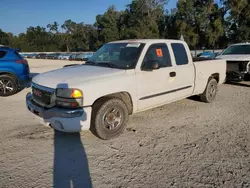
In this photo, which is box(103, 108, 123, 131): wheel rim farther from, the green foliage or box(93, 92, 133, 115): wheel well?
the green foliage

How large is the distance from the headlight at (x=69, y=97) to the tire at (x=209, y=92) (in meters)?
4.04

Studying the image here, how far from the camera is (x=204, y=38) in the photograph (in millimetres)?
49719

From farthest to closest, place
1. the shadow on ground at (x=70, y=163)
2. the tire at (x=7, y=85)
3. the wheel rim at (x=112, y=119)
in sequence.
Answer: the tire at (x=7, y=85) → the wheel rim at (x=112, y=119) → the shadow on ground at (x=70, y=163)

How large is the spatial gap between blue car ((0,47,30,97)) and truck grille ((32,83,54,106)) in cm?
413

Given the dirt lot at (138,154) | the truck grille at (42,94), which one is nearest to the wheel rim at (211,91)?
the dirt lot at (138,154)

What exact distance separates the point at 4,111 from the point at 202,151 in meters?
5.01

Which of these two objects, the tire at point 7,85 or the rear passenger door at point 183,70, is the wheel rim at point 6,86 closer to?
the tire at point 7,85

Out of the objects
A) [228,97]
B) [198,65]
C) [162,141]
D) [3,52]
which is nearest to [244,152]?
[162,141]

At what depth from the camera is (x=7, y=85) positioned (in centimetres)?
785

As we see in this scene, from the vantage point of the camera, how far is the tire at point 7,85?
774 centimetres

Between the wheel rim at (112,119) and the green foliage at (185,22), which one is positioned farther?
the green foliage at (185,22)

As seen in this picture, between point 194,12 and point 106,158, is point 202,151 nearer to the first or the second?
point 106,158

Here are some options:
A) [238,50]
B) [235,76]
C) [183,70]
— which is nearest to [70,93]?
[183,70]

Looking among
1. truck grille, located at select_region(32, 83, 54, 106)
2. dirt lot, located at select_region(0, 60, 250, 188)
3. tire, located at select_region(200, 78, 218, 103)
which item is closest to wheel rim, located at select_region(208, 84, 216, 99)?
tire, located at select_region(200, 78, 218, 103)
